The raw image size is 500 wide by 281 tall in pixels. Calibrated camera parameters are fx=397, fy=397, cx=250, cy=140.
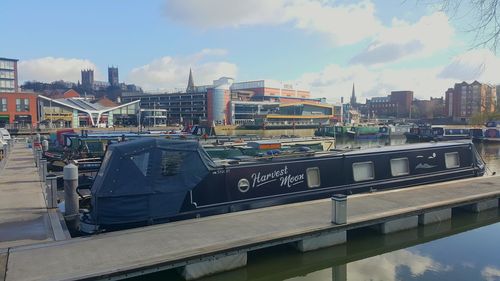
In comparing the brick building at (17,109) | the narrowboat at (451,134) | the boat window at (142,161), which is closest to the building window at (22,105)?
the brick building at (17,109)

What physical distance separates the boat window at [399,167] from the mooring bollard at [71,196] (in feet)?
35.4

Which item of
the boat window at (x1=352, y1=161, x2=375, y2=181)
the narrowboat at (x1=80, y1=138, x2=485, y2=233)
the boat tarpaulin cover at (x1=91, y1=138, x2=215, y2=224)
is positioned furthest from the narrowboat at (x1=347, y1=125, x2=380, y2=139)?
the boat tarpaulin cover at (x1=91, y1=138, x2=215, y2=224)

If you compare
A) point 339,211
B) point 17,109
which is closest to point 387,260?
point 339,211

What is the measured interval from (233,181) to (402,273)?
496 centimetres

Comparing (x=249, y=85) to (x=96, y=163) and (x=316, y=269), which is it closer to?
(x=96, y=163)

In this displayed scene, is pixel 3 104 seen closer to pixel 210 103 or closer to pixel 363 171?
pixel 210 103

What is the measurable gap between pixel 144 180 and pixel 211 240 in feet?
7.65

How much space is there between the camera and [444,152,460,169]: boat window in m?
16.5

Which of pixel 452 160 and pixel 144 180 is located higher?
pixel 144 180

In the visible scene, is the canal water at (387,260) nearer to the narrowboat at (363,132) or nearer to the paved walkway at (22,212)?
the paved walkway at (22,212)

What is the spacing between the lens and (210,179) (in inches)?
428

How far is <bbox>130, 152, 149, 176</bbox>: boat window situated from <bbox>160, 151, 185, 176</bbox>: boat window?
371 millimetres

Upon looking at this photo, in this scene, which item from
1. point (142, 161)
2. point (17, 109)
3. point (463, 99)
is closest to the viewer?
point (142, 161)

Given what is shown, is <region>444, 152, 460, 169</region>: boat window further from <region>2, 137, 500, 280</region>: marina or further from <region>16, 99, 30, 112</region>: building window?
<region>16, 99, 30, 112</region>: building window
